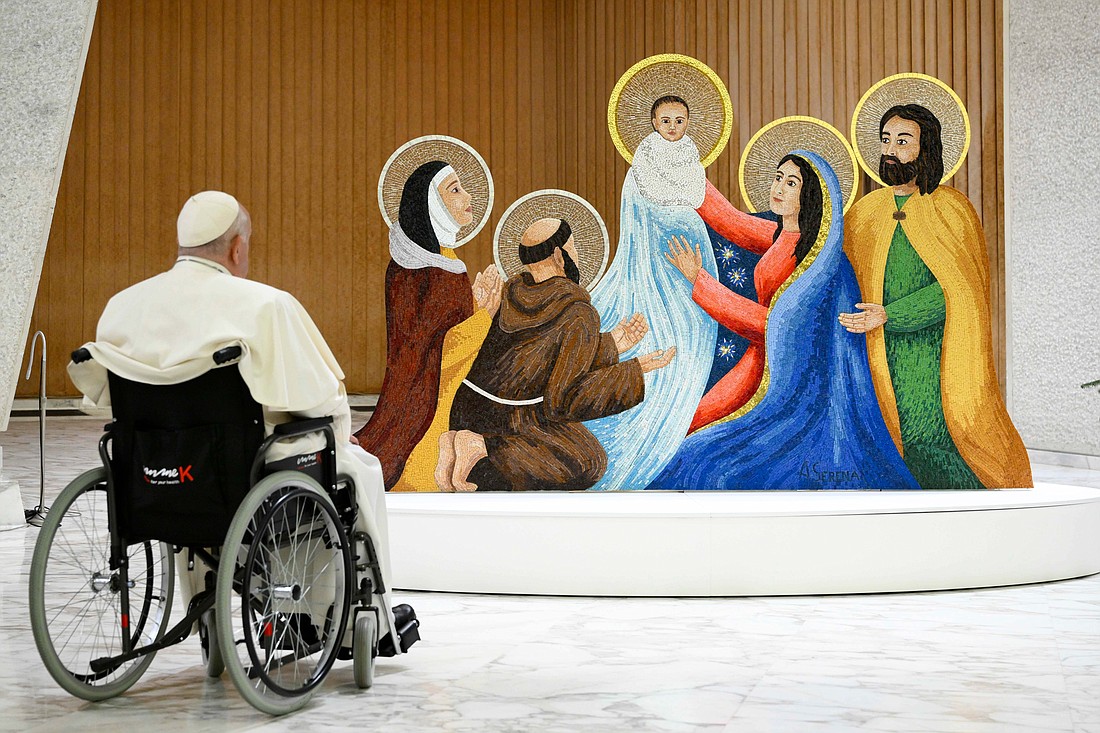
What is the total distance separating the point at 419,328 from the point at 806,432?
1.52 m

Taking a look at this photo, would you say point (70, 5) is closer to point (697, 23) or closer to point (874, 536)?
point (874, 536)

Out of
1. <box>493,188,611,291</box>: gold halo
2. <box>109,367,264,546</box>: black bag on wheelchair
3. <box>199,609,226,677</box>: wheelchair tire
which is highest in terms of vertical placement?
<box>493,188,611,291</box>: gold halo

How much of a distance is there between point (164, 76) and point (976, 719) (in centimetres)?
1031

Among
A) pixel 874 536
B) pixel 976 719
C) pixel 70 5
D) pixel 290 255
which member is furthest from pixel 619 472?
pixel 290 255

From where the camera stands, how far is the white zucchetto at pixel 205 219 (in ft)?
8.68

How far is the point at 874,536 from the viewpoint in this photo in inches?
151

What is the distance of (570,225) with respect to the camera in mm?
4535

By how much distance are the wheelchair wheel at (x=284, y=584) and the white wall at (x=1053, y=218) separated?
6022 mm

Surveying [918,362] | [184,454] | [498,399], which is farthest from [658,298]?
[184,454]

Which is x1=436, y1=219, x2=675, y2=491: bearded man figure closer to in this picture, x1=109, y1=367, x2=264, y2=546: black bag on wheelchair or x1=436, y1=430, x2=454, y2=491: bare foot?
x1=436, y1=430, x2=454, y2=491: bare foot

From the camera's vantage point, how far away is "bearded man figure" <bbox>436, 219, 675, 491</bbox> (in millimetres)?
4426

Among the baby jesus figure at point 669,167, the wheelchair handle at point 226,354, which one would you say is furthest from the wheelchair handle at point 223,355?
the baby jesus figure at point 669,167

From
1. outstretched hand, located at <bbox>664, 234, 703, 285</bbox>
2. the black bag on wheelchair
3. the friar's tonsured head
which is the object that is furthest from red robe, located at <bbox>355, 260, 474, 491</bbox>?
the black bag on wheelchair

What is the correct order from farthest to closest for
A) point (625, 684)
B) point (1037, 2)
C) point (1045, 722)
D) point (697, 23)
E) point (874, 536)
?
1. point (697, 23)
2. point (1037, 2)
3. point (874, 536)
4. point (625, 684)
5. point (1045, 722)
